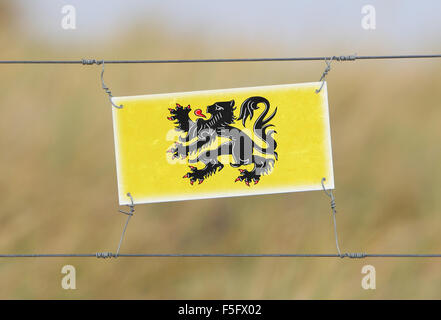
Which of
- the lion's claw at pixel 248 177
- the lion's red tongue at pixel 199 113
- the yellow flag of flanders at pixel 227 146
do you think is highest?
the lion's red tongue at pixel 199 113

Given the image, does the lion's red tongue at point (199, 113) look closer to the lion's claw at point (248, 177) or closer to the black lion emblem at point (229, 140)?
the black lion emblem at point (229, 140)

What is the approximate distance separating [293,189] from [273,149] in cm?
17

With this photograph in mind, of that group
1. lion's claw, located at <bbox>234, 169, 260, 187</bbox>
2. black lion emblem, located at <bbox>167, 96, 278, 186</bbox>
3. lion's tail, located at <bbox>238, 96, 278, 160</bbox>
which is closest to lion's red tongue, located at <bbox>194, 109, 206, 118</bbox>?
black lion emblem, located at <bbox>167, 96, 278, 186</bbox>

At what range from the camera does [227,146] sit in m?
1.87

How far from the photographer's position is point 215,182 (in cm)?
185

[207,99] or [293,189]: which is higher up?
[207,99]

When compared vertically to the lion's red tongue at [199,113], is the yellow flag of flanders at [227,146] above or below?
below

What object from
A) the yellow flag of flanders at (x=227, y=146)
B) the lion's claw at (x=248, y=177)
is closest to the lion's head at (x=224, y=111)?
the yellow flag of flanders at (x=227, y=146)

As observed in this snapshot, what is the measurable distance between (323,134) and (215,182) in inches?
17.5

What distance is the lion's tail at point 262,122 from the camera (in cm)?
184

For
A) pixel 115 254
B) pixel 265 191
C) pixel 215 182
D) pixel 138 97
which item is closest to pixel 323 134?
pixel 265 191

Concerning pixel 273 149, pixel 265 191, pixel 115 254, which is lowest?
pixel 115 254

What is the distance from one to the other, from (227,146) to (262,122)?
16 cm

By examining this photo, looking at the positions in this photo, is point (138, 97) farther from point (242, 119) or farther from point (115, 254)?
point (115, 254)
